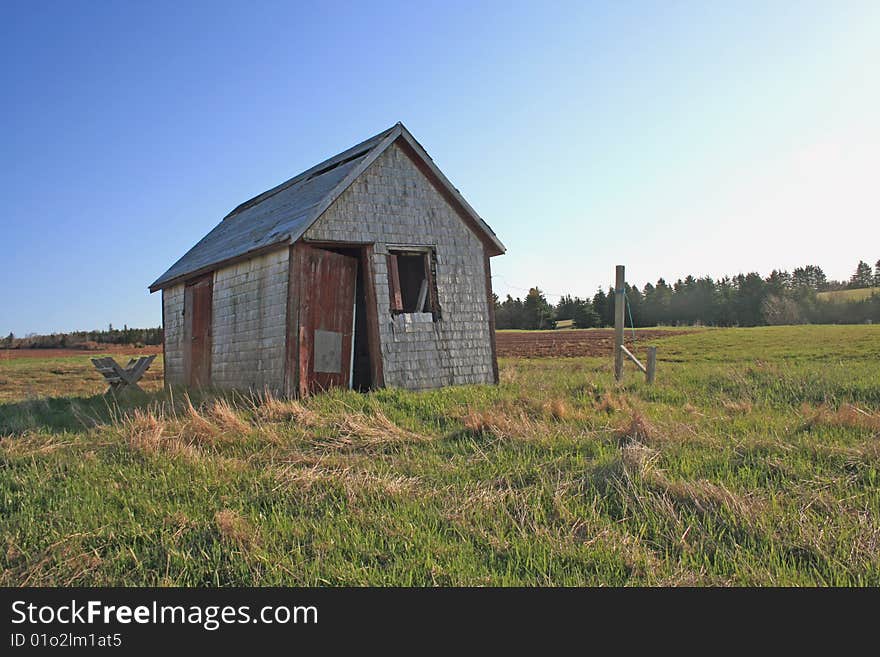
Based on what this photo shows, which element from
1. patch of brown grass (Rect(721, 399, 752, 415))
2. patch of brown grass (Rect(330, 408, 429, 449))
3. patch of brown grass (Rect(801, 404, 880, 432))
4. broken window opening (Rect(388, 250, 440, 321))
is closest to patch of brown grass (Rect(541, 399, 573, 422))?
patch of brown grass (Rect(330, 408, 429, 449))

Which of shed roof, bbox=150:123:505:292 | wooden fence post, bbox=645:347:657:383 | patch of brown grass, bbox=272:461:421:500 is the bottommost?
patch of brown grass, bbox=272:461:421:500

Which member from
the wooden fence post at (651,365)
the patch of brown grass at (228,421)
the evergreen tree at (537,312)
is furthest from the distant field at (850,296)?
the patch of brown grass at (228,421)

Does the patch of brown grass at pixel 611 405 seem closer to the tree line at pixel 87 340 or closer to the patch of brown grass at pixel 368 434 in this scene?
the patch of brown grass at pixel 368 434

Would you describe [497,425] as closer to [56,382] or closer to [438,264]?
[438,264]

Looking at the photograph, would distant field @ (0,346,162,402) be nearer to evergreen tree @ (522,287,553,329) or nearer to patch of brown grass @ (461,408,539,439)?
patch of brown grass @ (461,408,539,439)

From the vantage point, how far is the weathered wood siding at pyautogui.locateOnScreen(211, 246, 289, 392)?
12.5 m

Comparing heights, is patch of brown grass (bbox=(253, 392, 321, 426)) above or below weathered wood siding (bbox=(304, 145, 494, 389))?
below

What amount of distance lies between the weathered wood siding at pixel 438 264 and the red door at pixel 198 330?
15.9 ft

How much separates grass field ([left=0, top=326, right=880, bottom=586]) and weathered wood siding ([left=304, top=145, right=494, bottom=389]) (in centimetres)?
289

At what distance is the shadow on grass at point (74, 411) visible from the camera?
10.1 meters

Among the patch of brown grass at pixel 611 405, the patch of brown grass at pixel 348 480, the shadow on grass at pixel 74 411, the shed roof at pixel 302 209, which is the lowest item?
the patch of brown grass at pixel 348 480

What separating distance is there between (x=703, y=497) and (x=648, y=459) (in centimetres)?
109

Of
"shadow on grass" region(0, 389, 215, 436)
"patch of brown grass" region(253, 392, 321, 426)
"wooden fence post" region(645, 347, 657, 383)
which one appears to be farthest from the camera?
"wooden fence post" region(645, 347, 657, 383)

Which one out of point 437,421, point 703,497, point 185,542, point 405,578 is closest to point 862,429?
point 703,497
